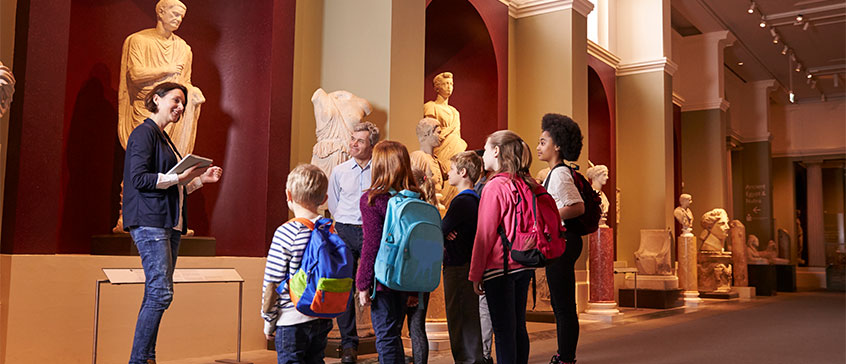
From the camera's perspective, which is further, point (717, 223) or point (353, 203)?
point (717, 223)

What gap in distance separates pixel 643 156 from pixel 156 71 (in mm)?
10399

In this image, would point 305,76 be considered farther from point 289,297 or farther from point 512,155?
point 289,297

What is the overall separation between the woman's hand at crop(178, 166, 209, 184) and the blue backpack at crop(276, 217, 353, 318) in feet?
4.34

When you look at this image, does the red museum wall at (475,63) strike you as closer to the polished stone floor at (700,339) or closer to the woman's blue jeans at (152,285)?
the polished stone floor at (700,339)

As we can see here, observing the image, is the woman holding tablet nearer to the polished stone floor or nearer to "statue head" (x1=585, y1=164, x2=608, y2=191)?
the polished stone floor

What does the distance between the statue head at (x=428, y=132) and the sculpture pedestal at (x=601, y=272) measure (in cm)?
408

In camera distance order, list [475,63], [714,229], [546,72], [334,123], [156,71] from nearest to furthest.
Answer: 1. [156,71]
2. [334,123]
3. [475,63]
4. [546,72]
5. [714,229]

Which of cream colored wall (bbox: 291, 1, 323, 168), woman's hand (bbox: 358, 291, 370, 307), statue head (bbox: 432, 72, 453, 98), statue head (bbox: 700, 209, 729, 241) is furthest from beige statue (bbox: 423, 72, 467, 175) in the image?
statue head (bbox: 700, 209, 729, 241)

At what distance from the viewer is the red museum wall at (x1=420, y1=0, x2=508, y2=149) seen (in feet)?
31.8

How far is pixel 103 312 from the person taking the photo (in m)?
4.89

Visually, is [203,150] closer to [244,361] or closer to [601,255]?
[244,361]

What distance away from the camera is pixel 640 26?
13.6m

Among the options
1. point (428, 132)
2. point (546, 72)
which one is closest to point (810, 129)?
point (546, 72)

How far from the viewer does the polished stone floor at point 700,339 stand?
5.80 meters
